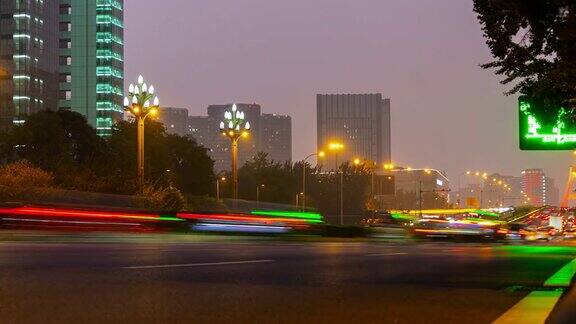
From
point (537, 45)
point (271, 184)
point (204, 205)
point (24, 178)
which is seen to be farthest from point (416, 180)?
point (537, 45)

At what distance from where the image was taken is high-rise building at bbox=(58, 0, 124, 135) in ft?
502

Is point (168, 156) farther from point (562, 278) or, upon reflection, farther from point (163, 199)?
point (562, 278)

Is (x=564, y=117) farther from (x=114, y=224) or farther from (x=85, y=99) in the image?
(x=85, y=99)

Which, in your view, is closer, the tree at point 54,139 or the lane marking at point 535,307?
the lane marking at point 535,307

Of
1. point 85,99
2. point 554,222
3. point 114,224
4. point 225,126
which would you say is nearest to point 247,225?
point 114,224

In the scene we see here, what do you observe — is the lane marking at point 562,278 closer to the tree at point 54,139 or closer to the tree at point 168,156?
the tree at point 168,156

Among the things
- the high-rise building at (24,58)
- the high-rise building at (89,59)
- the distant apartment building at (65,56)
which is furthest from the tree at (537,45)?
the high-rise building at (89,59)

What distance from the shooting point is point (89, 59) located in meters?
154

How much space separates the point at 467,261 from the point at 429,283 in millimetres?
6026

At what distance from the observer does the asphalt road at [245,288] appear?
29.6ft

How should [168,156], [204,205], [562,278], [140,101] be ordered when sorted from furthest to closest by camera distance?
[168,156], [204,205], [140,101], [562,278]

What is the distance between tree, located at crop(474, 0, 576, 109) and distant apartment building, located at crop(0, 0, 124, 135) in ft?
450

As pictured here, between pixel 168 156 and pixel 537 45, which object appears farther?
pixel 168 156

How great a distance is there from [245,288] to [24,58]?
452 feet
